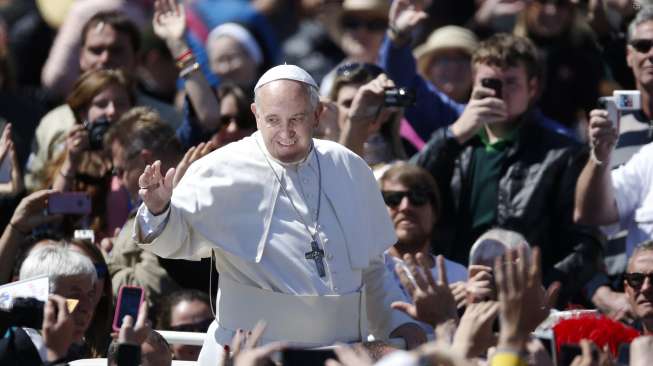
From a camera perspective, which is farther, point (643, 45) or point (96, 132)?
point (96, 132)

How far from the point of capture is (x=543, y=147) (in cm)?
960

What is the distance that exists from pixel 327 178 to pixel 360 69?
2332 millimetres

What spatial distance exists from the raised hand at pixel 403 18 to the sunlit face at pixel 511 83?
24.2 inches

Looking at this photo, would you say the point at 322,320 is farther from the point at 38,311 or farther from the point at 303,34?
the point at 303,34

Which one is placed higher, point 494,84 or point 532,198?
point 494,84

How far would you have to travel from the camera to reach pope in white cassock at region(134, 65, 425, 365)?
7270mm

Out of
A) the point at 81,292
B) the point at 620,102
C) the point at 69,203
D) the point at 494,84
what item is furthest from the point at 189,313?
the point at 620,102

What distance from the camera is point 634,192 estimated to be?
9.36 metres

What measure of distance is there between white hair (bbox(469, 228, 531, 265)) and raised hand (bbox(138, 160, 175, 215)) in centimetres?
211

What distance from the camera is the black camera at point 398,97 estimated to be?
30.4 feet

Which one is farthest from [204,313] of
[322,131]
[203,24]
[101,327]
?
[203,24]

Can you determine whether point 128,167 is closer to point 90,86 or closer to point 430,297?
point 90,86

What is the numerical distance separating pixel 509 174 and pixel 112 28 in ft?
10.1

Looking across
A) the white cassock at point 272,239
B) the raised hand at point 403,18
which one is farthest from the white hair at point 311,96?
the raised hand at point 403,18
